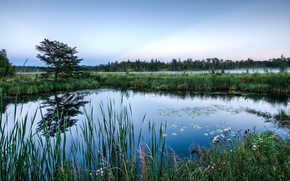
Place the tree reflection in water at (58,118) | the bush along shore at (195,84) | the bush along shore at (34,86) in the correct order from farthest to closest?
the bush along shore at (195,84) < the bush along shore at (34,86) < the tree reflection in water at (58,118)

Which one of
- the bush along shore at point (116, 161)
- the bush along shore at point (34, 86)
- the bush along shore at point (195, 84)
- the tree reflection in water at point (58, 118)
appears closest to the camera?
the bush along shore at point (116, 161)

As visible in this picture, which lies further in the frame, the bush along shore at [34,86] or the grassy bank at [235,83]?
the grassy bank at [235,83]

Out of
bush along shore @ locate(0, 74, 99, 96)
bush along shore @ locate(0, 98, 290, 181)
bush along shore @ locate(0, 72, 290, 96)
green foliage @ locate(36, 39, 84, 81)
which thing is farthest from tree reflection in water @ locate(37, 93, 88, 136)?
green foliage @ locate(36, 39, 84, 81)

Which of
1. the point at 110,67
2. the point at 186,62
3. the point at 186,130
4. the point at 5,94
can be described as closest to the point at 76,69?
the point at 5,94

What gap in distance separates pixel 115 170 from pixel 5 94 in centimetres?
1551

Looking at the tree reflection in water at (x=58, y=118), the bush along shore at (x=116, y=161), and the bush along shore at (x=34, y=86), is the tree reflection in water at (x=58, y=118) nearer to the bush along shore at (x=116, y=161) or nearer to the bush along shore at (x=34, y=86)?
the bush along shore at (x=116, y=161)

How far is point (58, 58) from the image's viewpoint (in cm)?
2048

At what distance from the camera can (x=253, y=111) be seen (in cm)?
840

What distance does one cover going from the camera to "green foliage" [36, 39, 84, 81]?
19.4 meters

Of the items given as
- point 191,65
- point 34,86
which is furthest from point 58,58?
point 191,65

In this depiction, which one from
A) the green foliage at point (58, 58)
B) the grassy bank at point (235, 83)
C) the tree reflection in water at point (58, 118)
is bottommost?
the tree reflection in water at point (58, 118)

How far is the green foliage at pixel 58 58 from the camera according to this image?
19438mm

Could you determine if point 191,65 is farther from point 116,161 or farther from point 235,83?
point 116,161

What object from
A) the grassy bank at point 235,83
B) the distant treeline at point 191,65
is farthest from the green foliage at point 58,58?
the distant treeline at point 191,65
